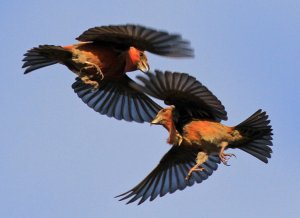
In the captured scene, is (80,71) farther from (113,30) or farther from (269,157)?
(269,157)

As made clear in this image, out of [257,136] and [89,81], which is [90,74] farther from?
[257,136]

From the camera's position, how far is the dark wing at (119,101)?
16.4m

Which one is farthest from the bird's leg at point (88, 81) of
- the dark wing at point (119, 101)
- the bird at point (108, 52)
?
the dark wing at point (119, 101)

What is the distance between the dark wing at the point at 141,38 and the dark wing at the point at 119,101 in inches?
72.2

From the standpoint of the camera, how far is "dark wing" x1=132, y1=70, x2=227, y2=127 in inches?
561

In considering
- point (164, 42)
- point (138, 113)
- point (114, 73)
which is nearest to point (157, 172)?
point (138, 113)

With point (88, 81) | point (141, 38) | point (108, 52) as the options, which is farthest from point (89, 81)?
point (141, 38)

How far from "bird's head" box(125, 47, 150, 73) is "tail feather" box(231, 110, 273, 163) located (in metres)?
1.48

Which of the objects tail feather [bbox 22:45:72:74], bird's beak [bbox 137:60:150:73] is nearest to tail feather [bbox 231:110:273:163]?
bird's beak [bbox 137:60:150:73]

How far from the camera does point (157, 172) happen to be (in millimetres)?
16328

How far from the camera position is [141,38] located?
14.2 meters

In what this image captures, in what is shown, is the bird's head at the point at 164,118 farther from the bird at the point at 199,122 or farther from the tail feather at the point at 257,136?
the tail feather at the point at 257,136

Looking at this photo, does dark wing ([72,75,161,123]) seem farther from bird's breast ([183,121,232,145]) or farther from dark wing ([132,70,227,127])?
bird's breast ([183,121,232,145])

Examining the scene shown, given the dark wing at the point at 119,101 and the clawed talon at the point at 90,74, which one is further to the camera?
the dark wing at the point at 119,101
